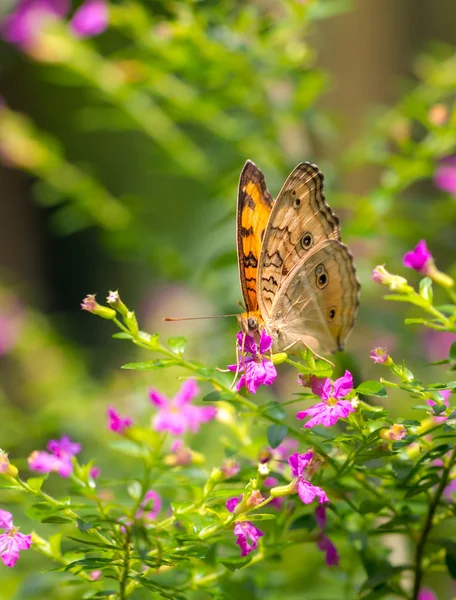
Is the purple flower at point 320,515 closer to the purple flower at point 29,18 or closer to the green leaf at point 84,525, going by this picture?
the green leaf at point 84,525

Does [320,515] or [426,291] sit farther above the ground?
[426,291]

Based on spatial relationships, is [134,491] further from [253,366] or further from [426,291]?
[426,291]

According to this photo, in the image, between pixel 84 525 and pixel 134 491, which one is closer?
pixel 84 525

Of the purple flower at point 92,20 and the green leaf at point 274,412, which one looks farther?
the purple flower at point 92,20

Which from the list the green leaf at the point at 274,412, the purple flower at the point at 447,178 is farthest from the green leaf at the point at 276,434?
the purple flower at the point at 447,178

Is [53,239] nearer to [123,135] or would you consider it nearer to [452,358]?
[123,135]

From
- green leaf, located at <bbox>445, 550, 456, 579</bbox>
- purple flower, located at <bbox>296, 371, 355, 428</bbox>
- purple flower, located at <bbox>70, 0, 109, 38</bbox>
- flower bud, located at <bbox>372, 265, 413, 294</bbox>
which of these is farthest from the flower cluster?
green leaf, located at <bbox>445, 550, 456, 579</bbox>

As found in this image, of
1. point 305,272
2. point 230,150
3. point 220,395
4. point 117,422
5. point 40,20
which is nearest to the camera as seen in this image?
point 220,395

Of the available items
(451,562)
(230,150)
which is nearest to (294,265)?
(451,562)
